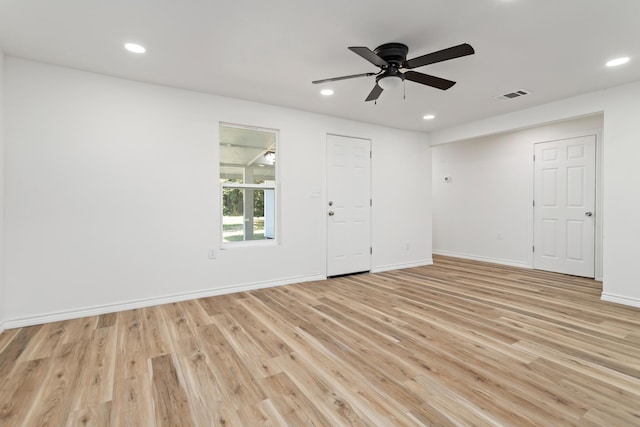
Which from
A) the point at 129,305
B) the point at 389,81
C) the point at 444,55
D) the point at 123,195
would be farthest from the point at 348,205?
the point at 129,305

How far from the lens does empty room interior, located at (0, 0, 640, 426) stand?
1.88m

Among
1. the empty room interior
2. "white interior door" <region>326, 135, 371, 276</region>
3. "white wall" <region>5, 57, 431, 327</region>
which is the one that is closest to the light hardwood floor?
the empty room interior

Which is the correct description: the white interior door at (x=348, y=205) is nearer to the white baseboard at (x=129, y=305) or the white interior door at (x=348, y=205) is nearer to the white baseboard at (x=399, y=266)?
the white baseboard at (x=399, y=266)

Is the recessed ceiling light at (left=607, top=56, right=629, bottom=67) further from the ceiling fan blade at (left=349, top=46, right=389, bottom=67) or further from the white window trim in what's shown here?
the white window trim

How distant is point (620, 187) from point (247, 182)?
4.52 meters

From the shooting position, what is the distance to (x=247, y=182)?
413 cm

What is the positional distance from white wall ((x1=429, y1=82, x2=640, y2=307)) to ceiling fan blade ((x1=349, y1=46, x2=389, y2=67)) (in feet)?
9.96

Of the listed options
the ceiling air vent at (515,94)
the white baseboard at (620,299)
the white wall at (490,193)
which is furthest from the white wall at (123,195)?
the white wall at (490,193)

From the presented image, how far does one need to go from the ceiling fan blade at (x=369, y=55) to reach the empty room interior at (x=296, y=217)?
41mm

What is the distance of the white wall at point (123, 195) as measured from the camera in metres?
2.87

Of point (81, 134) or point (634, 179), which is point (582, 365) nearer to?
point (634, 179)

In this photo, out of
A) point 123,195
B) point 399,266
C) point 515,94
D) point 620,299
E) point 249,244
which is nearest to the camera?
point 123,195

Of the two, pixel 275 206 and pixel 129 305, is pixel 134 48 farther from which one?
pixel 129 305

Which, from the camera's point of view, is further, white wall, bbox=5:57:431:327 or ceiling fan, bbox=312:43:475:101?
white wall, bbox=5:57:431:327
